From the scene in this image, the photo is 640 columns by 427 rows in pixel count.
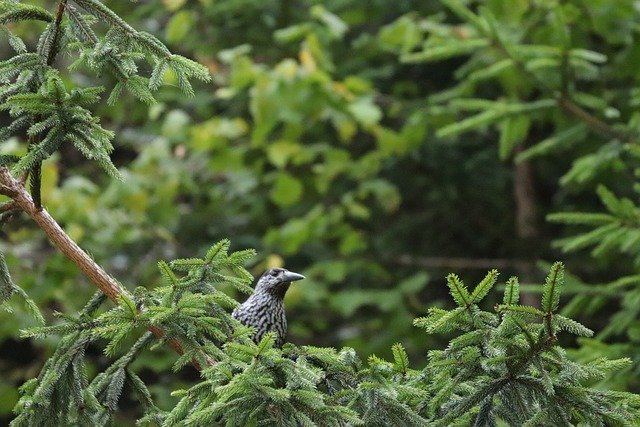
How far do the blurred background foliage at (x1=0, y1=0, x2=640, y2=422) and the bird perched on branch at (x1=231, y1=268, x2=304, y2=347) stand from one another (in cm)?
193

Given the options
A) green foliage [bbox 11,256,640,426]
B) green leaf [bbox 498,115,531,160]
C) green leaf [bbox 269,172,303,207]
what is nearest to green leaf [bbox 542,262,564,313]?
green foliage [bbox 11,256,640,426]

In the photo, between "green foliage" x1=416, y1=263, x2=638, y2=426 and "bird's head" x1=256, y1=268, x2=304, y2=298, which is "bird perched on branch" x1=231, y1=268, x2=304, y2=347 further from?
"green foliage" x1=416, y1=263, x2=638, y2=426

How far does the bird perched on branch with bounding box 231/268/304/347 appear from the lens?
334 centimetres

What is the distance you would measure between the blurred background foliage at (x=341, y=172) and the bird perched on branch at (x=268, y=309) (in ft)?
6.35

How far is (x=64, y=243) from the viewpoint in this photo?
94.3 inches

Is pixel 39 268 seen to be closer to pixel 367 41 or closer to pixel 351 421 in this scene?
pixel 367 41

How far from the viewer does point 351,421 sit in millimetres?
2008

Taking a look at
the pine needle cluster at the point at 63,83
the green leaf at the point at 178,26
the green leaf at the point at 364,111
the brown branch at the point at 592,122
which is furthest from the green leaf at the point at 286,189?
the pine needle cluster at the point at 63,83

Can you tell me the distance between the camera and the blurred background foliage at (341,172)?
5562 millimetres

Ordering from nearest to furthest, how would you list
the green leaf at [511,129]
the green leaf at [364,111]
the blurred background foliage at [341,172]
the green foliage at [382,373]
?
the green foliage at [382,373], the green leaf at [511,129], the green leaf at [364,111], the blurred background foliage at [341,172]

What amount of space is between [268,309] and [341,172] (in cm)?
319

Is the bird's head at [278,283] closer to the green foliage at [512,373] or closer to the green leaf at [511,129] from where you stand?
the green foliage at [512,373]

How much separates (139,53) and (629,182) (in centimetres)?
428

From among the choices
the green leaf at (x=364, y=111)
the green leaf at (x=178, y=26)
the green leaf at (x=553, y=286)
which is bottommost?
the green leaf at (x=553, y=286)
